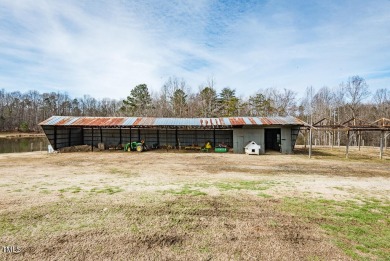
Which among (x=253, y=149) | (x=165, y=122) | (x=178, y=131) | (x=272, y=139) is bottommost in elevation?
(x=253, y=149)

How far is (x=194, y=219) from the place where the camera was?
5250mm

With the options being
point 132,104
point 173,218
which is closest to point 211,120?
point 173,218

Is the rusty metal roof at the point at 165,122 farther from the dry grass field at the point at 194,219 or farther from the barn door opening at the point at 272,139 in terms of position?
the dry grass field at the point at 194,219

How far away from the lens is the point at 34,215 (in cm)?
536

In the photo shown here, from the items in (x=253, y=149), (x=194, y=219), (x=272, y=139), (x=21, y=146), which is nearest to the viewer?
(x=194, y=219)

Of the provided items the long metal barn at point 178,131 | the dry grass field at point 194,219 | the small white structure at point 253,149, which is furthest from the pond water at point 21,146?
the small white structure at point 253,149

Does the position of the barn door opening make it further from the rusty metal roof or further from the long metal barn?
the rusty metal roof

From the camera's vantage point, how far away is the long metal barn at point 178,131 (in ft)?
66.3

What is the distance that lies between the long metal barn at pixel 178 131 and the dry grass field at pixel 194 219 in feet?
37.3

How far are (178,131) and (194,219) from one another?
18.8m

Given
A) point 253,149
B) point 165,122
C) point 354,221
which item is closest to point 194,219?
point 354,221

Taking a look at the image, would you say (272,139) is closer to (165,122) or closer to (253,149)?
(253,149)

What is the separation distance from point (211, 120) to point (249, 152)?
5.32 meters

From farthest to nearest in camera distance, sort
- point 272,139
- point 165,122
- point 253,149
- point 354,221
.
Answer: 1. point 272,139
2. point 165,122
3. point 253,149
4. point 354,221
